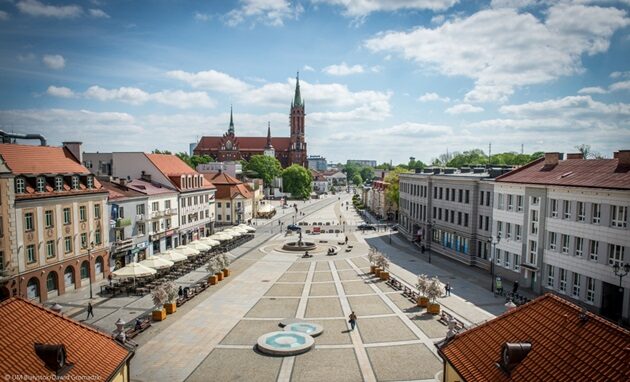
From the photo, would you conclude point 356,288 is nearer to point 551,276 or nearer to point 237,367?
point 551,276

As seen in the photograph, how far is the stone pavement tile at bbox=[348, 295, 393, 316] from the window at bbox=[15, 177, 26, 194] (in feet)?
89.9

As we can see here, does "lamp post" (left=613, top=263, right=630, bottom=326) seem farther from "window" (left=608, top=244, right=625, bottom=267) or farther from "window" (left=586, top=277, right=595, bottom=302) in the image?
"window" (left=586, top=277, right=595, bottom=302)

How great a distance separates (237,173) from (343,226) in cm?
4054

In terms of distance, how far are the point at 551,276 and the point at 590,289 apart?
4.12 metres

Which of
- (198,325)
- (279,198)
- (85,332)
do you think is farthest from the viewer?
(279,198)

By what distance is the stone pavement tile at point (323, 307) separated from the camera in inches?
1251

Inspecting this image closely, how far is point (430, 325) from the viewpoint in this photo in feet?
96.0

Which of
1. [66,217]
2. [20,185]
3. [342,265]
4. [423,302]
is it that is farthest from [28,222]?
[423,302]

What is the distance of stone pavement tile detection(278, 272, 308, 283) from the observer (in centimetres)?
4256

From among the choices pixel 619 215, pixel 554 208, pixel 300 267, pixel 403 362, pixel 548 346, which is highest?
pixel 619 215

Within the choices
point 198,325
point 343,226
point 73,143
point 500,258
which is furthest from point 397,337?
point 343,226

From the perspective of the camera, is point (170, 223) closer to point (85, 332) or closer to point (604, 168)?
point (85, 332)

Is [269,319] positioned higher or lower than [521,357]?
lower

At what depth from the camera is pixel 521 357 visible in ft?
44.8
